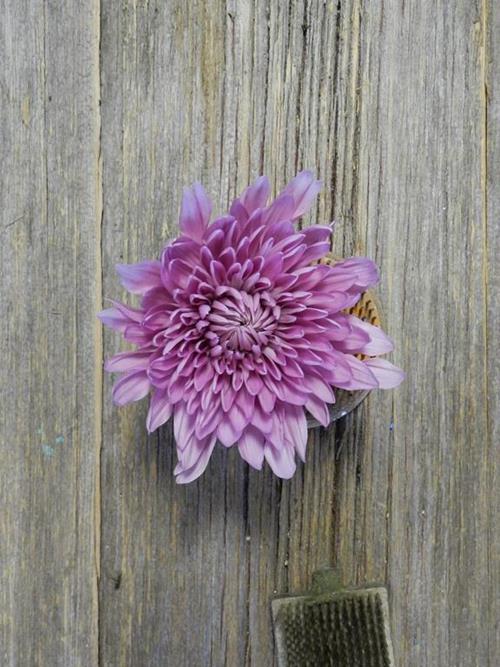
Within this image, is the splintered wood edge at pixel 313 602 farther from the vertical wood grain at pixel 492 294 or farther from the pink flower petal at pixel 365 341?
the pink flower petal at pixel 365 341

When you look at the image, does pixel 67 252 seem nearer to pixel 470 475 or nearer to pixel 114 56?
pixel 114 56

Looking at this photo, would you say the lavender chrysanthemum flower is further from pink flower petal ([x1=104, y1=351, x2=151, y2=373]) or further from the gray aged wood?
the gray aged wood

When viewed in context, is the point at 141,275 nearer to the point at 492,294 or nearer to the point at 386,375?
the point at 386,375

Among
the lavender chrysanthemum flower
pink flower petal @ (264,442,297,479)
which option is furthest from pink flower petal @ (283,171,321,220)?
pink flower petal @ (264,442,297,479)

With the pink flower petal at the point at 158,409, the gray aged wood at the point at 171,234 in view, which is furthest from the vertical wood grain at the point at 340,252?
the pink flower petal at the point at 158,409

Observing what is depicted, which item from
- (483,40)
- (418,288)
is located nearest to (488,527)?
(418,288)

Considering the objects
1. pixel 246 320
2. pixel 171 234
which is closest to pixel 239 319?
pixel 246 320
